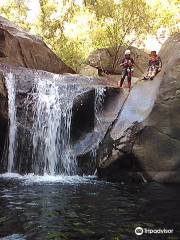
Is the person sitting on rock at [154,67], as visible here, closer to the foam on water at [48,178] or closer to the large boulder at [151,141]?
the large boulder at [151,141]

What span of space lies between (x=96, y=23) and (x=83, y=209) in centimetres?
1889

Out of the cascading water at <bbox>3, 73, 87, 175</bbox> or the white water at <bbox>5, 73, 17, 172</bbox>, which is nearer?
the cascading water at <bbox>3, 73, 87, 175</bbox>

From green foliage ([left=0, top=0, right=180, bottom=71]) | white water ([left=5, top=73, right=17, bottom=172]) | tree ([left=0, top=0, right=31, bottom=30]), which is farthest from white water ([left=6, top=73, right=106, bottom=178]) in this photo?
tree ([left=0, top=0, right=31, bottom=30])

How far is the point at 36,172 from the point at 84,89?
417 centimetres

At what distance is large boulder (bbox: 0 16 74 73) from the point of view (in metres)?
20.1

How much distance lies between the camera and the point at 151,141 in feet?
43.3

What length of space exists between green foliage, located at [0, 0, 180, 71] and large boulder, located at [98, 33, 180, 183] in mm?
10697

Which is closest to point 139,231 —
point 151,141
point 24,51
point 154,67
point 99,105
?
point 151,141

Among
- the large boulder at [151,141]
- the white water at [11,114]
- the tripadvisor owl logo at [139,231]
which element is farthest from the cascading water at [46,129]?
the tripadvisor owl logo at [139,231]

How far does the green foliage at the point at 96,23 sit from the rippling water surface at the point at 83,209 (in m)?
14.5

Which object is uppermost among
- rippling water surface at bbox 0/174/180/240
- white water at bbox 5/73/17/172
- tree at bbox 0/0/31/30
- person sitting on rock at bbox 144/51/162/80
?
tree at bbox 0/0/31/30

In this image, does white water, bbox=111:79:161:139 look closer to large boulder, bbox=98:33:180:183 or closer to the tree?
large boulder, bbox=98:33:180:183

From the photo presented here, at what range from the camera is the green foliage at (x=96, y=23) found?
2439cm

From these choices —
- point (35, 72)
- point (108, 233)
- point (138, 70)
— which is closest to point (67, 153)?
point (35, 72)
